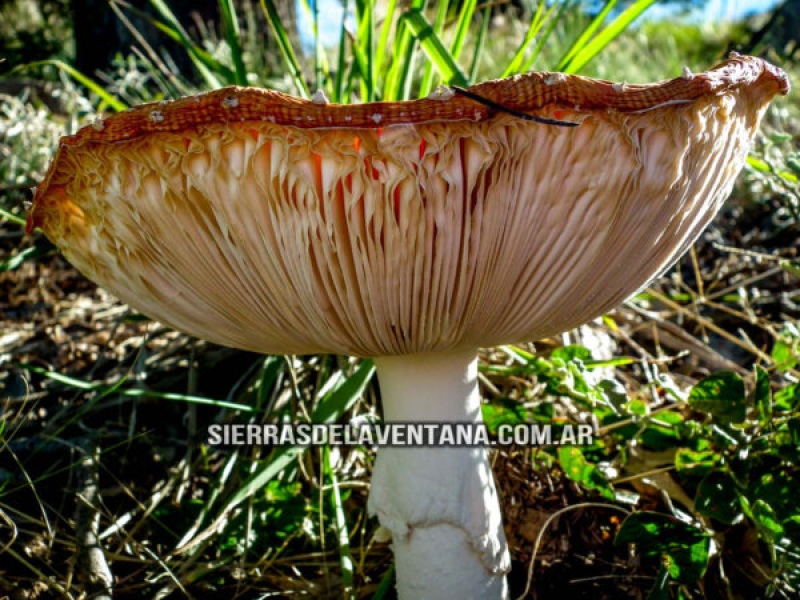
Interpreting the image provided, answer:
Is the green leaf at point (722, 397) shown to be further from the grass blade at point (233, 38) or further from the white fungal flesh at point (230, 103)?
the grass blade at point (233, 38)

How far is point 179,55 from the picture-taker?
399cm

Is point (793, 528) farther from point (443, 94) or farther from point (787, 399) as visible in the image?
point (443, 94)

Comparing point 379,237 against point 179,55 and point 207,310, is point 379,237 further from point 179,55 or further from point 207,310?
point 179,55

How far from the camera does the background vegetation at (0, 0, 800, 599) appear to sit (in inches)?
65.2

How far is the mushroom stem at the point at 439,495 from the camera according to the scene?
5.04ft

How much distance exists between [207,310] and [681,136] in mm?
897

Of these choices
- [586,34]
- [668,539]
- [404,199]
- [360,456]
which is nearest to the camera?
[404,199]

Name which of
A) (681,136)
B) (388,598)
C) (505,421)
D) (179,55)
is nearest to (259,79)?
(179,55)

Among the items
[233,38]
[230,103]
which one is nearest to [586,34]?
[233,38]

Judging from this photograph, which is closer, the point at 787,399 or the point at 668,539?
the point at 668,539

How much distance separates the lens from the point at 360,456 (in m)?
2.18

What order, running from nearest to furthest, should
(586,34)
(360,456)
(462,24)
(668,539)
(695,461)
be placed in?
1. (668,539)
2. (695,461)
3. (586,34)
4. (462,24)
5. (360,456)

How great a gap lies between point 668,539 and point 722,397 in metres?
0.35

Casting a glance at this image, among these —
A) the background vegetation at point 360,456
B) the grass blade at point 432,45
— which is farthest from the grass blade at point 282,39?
the grass blade at point 432,45
